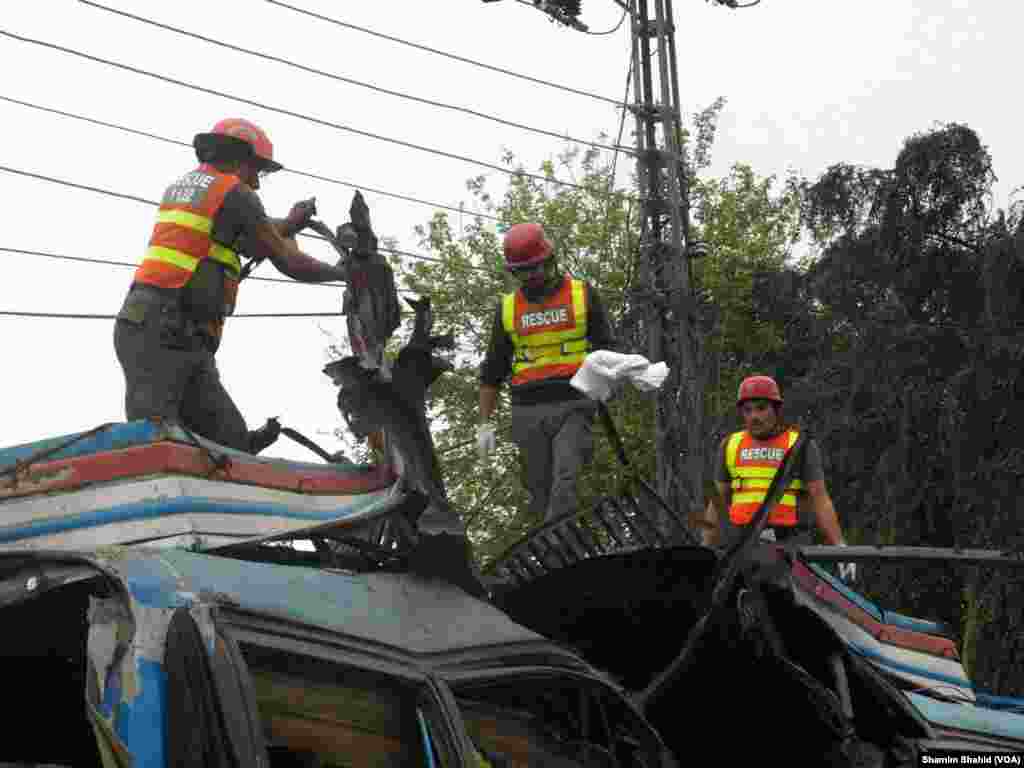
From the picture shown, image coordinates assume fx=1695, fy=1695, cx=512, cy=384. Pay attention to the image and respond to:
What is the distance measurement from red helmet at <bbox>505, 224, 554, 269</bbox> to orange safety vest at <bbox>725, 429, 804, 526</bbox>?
4.15 feet

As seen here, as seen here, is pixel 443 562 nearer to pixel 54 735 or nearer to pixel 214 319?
pixel 54 735

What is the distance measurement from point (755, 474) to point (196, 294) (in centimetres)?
291

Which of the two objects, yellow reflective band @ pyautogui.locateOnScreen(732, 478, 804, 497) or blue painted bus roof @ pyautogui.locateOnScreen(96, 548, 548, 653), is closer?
blue painted bus roof @ pyautogui.locateOnScreen(96, 548, 548, 653)

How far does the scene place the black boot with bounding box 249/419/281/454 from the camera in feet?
20.2

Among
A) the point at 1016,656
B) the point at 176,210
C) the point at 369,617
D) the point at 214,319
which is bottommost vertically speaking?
the point at 1016,656

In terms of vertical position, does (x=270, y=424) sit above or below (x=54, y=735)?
above

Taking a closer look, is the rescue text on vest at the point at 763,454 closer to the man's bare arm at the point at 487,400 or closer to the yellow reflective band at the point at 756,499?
the yellow reflective band at the point at 756,499

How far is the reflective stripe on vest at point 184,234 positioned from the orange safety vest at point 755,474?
9.31 ft

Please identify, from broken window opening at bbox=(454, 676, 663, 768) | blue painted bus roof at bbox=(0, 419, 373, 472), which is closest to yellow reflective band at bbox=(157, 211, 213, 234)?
blue painted bus roof at bbox=(0, 419, 373, 472)

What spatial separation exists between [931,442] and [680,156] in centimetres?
422

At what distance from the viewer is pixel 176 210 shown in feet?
20.1

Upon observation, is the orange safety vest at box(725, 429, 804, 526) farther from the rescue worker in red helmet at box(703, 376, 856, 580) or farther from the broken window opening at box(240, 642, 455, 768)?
the broken window opening at box(240, 642, 455, 768)

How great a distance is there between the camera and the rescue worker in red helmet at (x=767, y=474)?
24.8 feet

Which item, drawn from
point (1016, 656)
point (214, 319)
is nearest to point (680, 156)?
point (1016, 656)
